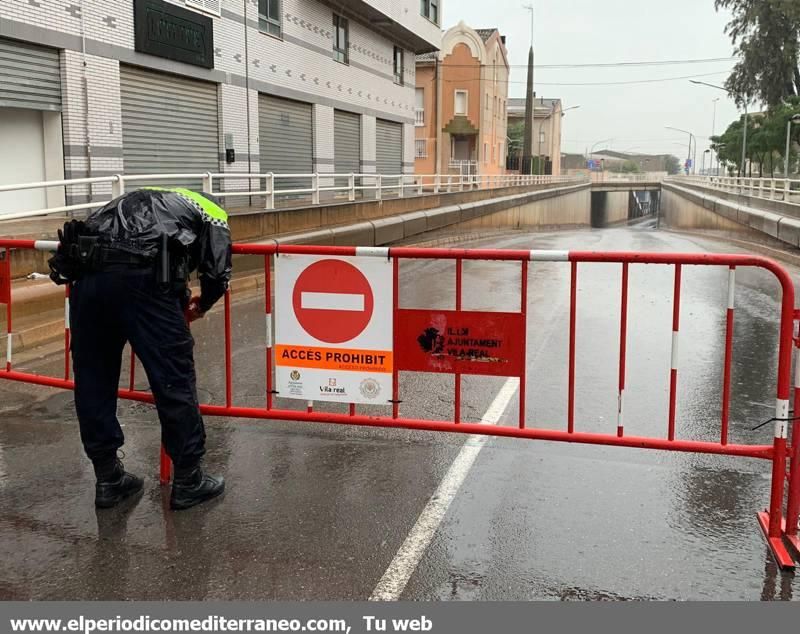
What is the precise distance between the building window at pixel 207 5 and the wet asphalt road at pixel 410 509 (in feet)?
44.3

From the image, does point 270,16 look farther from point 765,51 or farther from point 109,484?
point 765,51

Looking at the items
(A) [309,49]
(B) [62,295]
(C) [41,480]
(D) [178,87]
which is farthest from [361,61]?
(C) [41,480]

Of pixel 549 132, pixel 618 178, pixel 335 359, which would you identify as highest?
pixel 549 132

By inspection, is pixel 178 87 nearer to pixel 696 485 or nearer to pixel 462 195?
pixel 462 195

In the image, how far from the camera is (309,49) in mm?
25812

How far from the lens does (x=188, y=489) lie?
15.0 feet

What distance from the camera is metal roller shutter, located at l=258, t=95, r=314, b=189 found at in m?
23.5

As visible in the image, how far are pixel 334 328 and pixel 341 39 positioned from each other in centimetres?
2590

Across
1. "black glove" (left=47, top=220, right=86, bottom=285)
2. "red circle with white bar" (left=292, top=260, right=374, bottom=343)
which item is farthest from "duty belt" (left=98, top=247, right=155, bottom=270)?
"red circle with white bar" (left=292, top=260, right=374, bottom=343)

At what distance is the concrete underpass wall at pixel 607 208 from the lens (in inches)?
3922

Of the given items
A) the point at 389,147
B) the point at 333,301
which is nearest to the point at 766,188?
the point at 389,147

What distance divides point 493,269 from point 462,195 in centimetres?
1454

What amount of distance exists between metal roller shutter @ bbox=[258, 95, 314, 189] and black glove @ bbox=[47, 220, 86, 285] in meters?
19.5

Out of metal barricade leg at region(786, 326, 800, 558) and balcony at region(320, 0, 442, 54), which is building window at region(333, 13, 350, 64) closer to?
balcony at region(320, 0, 442, 54)
